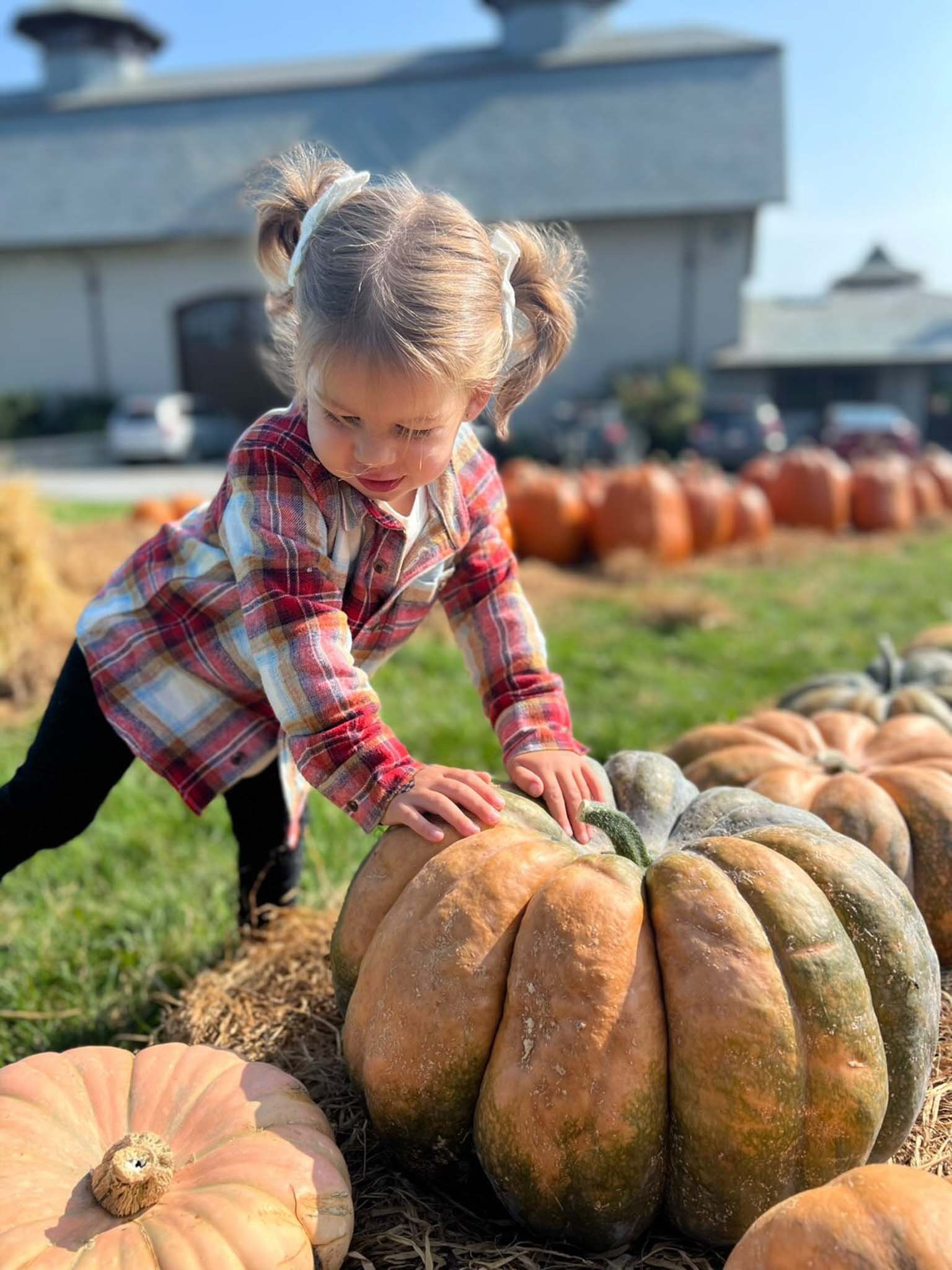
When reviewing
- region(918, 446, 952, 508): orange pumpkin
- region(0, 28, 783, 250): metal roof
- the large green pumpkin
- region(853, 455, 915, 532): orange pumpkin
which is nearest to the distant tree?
region(0, 28, 783, 250): metal roof

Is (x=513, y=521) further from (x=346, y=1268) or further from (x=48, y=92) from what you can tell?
(x=48, y=92)

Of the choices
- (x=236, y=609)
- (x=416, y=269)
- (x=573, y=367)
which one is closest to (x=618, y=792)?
(x=236, y=609)

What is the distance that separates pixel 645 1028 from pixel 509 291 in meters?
1.32

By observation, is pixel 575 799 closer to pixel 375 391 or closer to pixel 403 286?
pixel 375 391

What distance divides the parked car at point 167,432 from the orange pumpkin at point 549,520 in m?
17.7

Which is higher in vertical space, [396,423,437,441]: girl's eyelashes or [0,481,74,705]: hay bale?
[396,423,437,441]: girl's eyelashes

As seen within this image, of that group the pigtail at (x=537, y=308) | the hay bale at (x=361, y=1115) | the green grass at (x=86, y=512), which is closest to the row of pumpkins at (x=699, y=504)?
the green grass at (x=86, y=512)

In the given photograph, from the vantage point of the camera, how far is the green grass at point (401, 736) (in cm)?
281

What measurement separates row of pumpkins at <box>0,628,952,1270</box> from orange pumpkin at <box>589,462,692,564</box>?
7295 mm

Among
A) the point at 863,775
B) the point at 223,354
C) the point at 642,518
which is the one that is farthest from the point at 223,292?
the point at 863,775

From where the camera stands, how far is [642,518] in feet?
30.0

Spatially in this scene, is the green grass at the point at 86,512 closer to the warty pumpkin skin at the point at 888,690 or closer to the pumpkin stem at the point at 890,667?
the warty pumpkin skin at the point at 888,690

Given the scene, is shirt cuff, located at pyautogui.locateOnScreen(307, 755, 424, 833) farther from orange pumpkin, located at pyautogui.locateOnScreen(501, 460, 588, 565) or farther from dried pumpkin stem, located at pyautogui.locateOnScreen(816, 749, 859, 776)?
orange pumpkin, located at pyautogui.locateOnScreen(501, 460, 588, 565)

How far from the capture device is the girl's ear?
208 centimetres
